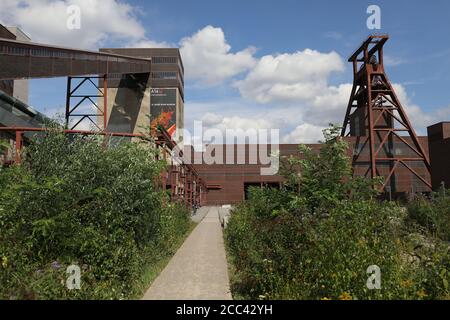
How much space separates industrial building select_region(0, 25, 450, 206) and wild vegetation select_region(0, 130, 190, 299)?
2.44 metres

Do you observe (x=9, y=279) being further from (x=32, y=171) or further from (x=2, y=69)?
(x=2, y=69)

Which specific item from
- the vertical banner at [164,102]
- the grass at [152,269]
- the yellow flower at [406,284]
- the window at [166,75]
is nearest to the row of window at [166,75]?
the window at [166,75]

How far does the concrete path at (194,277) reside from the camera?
7055 mm

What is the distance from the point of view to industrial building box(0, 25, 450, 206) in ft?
81.2

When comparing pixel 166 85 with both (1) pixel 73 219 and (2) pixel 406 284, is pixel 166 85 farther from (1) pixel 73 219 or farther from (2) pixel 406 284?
(2) pixel 406 284

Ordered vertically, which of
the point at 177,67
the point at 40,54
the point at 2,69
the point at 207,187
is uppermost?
the point at 177,67

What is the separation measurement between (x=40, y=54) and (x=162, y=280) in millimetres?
22938

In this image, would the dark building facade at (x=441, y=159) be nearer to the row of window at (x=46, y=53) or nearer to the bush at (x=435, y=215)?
the bush at (x=435, y=215)

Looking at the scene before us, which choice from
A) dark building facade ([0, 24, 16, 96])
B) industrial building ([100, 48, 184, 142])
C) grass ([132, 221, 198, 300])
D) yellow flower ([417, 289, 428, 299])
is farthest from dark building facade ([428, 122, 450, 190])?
dark building facade ([0, 24, 16, 96])

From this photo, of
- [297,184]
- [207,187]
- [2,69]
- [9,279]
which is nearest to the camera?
[9,279]

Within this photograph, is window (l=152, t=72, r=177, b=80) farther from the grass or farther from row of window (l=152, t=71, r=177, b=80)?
the grass

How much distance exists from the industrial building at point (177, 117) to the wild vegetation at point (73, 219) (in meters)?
2.44
